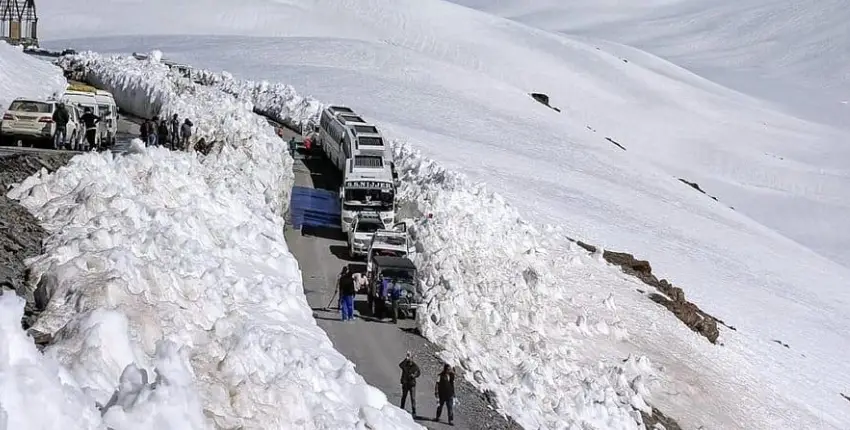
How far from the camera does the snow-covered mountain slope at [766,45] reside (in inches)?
5310

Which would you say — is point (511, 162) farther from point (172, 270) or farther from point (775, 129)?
point (775, 129)

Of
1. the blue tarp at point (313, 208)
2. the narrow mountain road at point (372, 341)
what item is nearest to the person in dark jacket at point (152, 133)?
the narrow mountain road at point (372, 341)

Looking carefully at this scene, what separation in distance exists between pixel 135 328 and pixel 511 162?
112ft

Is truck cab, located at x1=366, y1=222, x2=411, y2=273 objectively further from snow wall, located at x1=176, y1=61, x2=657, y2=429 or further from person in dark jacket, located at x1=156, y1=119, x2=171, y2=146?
person in dark jacket, located at x1=156, y1=119, x2=171, y2=146

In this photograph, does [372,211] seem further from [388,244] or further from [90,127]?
[90,127]

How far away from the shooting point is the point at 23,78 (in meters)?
31.6

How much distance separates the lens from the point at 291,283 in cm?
1541

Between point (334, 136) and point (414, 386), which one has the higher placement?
point (414, 386)

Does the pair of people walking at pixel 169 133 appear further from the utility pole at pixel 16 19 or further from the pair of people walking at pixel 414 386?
the utility pole at pixel 16 19

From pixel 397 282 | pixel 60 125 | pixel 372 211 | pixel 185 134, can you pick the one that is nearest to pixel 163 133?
pixel 185 134

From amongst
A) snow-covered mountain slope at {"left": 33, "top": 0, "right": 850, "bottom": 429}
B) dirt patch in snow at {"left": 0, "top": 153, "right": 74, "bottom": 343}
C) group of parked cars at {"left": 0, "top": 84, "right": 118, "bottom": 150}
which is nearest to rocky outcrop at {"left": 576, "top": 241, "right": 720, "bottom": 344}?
snow-covered mountain slope at {"left": 33, "top": 0, "right": 850, "bottom": 429}

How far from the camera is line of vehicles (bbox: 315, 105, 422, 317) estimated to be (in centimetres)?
1955

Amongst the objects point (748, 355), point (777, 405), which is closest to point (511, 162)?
point (748, 355)

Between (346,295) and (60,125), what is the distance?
298 inches
